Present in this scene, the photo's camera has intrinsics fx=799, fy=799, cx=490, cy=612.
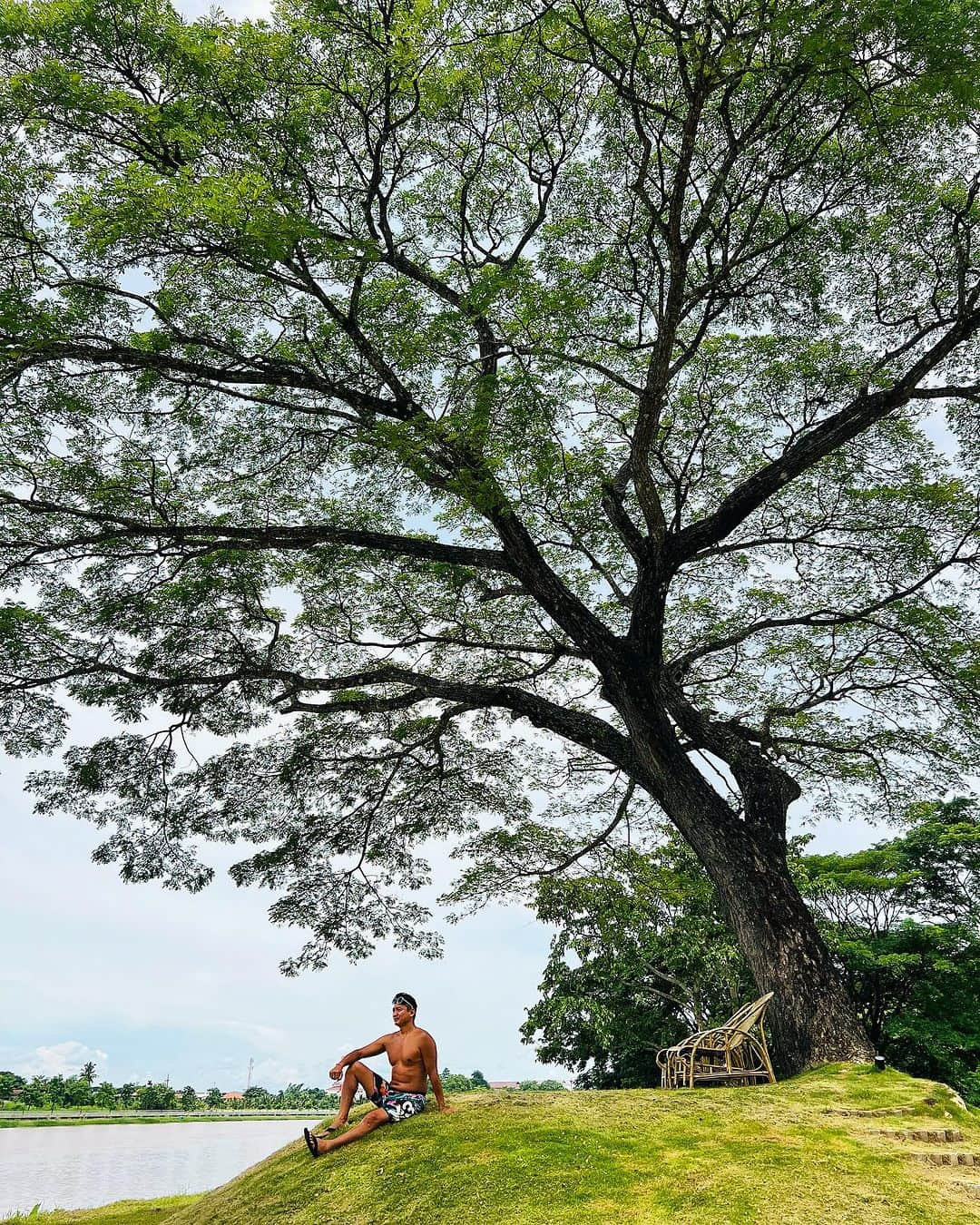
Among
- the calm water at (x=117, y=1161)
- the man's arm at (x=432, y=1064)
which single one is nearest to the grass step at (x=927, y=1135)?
the man's arm at (x=432, y=1064)

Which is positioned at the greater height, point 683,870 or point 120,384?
point 120,384

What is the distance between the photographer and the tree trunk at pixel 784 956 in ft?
18.8

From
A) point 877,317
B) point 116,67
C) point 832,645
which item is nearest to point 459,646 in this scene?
point 832,645

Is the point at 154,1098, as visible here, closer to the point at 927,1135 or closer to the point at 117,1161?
the point at 117,1161

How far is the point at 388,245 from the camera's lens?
24.3 ft

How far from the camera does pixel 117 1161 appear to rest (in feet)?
33.7

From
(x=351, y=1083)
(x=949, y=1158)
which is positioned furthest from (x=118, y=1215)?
(x=949, y=1158)

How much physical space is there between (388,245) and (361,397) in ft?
4.60

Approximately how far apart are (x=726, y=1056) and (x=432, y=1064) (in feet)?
7.80

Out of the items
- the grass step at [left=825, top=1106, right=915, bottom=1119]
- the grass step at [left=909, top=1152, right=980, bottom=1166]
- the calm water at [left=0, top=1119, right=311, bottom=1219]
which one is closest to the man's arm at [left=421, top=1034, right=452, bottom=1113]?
the grass step at [left=825, top=1106, right=915, bottom=1119]

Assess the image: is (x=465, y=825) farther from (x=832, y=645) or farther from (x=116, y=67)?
(x=116, y=67)

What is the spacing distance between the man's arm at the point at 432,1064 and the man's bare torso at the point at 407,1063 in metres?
0.01

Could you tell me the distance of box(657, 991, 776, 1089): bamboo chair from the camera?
→ 5.58 m

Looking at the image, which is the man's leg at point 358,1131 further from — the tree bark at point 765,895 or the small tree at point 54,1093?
the small tree at point 54,1093
